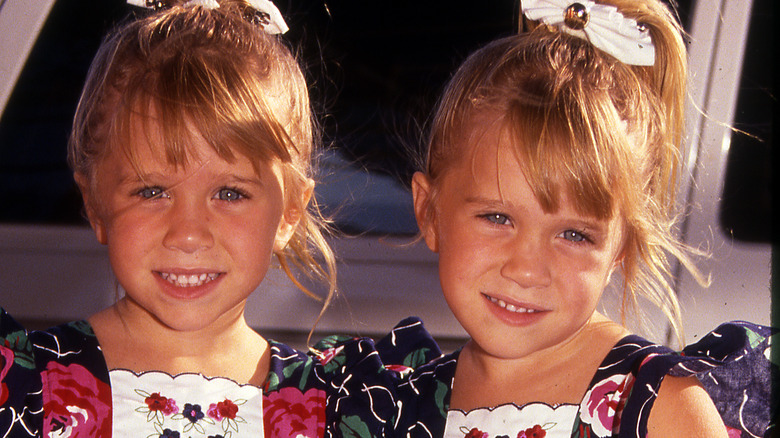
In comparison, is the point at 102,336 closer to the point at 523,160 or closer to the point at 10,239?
the point at 10,239

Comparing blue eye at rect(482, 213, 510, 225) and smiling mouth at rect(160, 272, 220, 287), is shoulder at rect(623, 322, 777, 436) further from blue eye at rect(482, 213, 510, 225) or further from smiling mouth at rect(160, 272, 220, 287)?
smiling mouth at rect(160, 272, 220, 287)

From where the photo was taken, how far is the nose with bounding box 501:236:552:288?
1495 millimetres

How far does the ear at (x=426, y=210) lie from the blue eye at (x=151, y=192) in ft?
1.79

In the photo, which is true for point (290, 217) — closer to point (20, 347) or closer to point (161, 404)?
point (161, 404)

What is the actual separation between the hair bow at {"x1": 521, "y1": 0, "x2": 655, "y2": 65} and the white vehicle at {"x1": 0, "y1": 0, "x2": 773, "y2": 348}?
289mm

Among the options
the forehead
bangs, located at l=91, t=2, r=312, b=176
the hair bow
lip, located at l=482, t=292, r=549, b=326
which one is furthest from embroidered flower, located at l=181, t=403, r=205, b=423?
the hair bow

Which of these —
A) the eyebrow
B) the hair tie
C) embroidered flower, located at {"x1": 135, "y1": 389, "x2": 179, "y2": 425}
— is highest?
the hair tie

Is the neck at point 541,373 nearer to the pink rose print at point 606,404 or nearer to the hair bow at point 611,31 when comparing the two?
the pink rose print at point 606,404

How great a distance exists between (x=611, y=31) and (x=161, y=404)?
3.91 feet

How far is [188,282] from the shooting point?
1.65 metres

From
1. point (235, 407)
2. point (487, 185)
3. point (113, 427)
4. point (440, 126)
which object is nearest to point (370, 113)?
point (440, 126)

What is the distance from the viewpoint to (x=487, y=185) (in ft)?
5.07

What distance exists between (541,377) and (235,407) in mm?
632

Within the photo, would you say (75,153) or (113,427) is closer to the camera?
(113,427)
